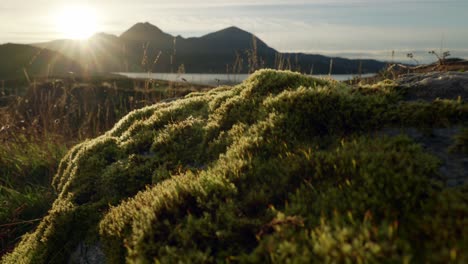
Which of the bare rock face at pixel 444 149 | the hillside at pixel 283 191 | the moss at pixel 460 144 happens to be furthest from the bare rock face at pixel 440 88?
the moss at pixel 460 144

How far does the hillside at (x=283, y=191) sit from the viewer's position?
2697mm

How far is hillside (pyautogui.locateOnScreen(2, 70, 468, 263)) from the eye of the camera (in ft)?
8.85

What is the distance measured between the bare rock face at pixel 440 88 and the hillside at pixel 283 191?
0.46 ft

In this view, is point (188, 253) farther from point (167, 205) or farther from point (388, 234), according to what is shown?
point (388, 234)

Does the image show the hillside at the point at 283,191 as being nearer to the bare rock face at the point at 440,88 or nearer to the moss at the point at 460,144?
the moss at the point at 460,144

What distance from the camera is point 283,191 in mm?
3512

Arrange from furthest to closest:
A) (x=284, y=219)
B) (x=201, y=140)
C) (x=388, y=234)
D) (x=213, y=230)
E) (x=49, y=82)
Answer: (x=49, y=82), (x=201, y=140), (x=213, y=230), (x=284, y=219), (x=388, y=234)

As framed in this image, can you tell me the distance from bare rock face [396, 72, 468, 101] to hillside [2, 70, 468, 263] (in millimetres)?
140

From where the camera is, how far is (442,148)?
3.72m

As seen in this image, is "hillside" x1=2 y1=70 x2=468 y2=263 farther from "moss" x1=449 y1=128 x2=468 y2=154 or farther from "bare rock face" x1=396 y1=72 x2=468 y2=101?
"bare rock face" x1=396 y1=72 x2=468 y2=101

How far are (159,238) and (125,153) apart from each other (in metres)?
3.06

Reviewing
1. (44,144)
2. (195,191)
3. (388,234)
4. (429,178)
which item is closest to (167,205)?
(195,191)

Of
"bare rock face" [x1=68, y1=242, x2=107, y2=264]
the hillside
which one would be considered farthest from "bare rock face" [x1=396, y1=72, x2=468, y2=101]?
"bare rock face" [x1=68, y1=242, x2=107, y2=264]

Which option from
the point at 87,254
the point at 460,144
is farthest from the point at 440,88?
the point at 87,254
